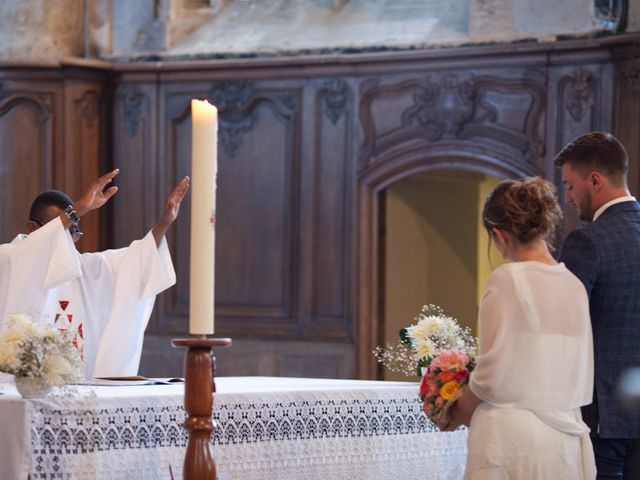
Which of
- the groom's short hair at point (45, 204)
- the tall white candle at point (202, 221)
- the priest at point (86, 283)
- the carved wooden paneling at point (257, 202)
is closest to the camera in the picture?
the tall white candle at point (202, 221)

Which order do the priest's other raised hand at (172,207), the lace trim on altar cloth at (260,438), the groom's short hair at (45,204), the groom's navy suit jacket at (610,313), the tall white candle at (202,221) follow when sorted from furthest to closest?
1. the groom's short hair at (45,204)
2. the priest's other raised hand at (172,207)
3. the lace trim on altar cloth at (260,438)
4. the groom's navy suit jacket at (610,313)
5. the tall white candle at (202,221)

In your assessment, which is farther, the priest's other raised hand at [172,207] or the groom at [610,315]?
the priest's other raised hand at [172,207]

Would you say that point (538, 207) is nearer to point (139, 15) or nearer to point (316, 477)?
point (316, 477)

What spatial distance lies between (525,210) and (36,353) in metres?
1.65

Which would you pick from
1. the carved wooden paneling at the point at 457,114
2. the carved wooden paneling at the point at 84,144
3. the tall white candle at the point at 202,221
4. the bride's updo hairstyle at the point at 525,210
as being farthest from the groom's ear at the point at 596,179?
the carved wooden paneling at the point at 84,144

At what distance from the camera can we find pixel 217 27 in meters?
9.52

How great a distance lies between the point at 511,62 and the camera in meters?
8.30

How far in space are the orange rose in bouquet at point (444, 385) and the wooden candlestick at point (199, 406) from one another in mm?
658

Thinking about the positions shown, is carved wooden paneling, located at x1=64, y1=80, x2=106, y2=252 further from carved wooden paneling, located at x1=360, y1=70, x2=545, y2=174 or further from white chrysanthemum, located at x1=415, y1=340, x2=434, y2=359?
white chrysanthemum, located at x1=415, y1=340, x2=434, y2=359

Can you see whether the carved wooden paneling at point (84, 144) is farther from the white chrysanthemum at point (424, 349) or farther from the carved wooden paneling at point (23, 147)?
the white chrysanthemum at point (424, 349)

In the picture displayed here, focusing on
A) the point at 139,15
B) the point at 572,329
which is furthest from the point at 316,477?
the point at 139,15

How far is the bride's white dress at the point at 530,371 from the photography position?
3.38m

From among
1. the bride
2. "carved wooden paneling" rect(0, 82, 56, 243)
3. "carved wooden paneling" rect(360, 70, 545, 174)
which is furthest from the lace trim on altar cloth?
"carved wooden paneling" rect(0, 82, 56, 243)

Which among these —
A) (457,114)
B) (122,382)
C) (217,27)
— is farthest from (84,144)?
(122,382)
